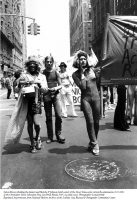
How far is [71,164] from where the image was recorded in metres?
4.72

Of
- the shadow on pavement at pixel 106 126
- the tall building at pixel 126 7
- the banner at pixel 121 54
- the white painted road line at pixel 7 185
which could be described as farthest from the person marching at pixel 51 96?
the tall building at pixel 126 7

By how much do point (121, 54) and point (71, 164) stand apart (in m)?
1.99

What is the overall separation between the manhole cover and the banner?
1317mm

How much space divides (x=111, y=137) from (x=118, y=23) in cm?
259

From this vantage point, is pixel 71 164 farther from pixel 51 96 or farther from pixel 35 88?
pixel 51 96

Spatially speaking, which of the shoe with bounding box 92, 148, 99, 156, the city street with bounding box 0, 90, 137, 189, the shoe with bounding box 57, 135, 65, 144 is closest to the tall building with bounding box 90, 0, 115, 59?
the shoe with bounding box 57, 135, 65, 144

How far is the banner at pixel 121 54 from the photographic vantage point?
4945 millimetres

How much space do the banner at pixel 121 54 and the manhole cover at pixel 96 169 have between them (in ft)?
4.32

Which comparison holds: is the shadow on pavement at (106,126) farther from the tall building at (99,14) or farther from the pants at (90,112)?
the tall building at (99,14)

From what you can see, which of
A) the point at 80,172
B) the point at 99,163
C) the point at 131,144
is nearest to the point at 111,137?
the point at 131,144

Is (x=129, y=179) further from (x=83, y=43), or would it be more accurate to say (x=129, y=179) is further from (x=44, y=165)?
(x=83, y=43)

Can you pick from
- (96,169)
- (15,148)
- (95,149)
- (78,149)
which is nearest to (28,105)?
(15,148)

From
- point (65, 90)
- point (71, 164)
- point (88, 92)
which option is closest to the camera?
point (71, 164)

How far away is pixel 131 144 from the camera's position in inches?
233
